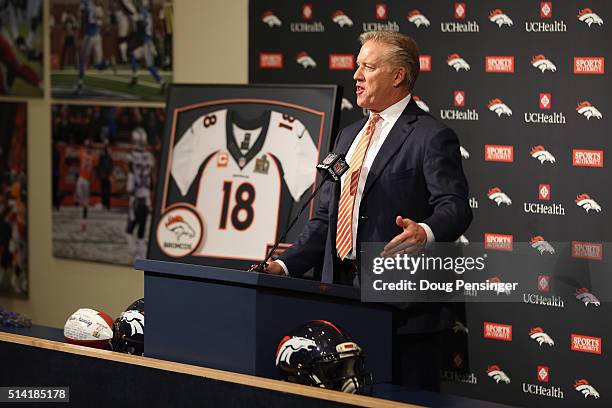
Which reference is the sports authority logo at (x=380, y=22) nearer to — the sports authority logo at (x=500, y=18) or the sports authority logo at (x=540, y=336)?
the sports authority logo at (x=500, y=18)

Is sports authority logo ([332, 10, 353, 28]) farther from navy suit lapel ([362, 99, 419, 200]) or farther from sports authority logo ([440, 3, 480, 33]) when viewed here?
navy suit lapel ([362, 99, 419, 200])

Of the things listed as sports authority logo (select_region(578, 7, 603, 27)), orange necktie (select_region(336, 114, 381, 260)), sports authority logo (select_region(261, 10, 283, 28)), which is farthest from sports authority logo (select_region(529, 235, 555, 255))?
sports authority logo (select_region(261, 10, 283, 28))

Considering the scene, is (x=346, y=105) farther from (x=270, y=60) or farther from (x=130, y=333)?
(x=130, y=333)

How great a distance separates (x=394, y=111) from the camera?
3.61 m

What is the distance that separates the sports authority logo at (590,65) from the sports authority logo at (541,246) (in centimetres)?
75

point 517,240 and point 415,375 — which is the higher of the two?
point 517,240

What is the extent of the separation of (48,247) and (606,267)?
3694mm

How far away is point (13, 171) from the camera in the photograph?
6785 mm

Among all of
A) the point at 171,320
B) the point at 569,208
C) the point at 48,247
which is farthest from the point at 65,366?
the point at 48,247

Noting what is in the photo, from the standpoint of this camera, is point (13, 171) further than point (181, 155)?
Yes

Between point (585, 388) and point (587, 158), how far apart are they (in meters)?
1.00

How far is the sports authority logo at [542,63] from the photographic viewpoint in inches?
181

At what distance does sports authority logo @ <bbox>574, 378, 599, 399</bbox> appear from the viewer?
456 cm

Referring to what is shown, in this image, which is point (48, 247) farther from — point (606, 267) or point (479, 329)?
point (606, 267)
